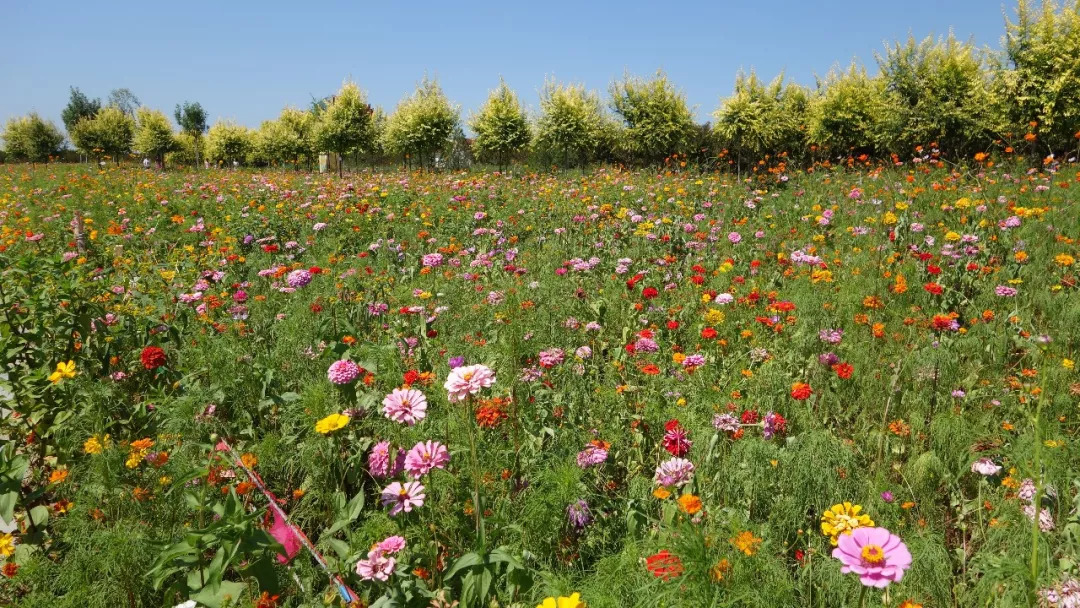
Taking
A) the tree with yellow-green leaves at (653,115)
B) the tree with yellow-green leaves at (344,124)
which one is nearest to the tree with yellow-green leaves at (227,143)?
the tree with yellow-green leaves at (344,124)

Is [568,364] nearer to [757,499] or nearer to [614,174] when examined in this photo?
[757,499]

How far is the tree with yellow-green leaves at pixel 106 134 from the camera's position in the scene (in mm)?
27547

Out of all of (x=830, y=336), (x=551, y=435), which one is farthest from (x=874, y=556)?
(x=830, y=336)

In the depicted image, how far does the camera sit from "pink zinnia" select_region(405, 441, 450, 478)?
158 cm

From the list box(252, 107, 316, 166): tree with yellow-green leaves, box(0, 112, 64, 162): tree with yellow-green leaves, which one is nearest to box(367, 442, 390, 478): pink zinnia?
box(252, 107, 316, 166): tree with yellow-green leaves

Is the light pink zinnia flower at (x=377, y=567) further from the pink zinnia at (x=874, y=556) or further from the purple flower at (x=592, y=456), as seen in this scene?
the pink zinnia at (x=874, y=556)

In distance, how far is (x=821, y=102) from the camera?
12781 millimetres

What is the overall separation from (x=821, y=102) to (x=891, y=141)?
1.99 metres

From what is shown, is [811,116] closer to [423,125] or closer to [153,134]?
[423,125]

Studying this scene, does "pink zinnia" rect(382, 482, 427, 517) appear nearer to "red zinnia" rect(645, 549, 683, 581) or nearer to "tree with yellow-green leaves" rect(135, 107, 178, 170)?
"red zinnia" rect(645, 549, 683, 581)

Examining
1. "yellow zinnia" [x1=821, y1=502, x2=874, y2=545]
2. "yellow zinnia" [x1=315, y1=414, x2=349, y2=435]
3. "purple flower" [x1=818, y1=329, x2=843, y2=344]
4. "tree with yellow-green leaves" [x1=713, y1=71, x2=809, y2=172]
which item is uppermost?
"tree with yellow-green leaves" [x1=713, y1=71, x2=809, y2=172]

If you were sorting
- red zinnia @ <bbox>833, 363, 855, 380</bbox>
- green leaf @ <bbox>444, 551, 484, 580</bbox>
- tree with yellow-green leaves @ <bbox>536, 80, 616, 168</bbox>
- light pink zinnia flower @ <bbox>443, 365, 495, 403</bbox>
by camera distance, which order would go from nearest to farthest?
1. green leaf @ <bbox>444, 551, 484, 580</bbox>
2. light pink zinnia flower @ <bbox>443, 365, 495, 403</bbox>
3. red zinnia @ <bbox>833, 363, 855, 380</bbox>
4. tree with yellow-green leaves @ <bbox>536, 80, 616, 168</bbox>

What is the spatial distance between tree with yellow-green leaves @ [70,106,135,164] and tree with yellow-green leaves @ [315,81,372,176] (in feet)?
48.0

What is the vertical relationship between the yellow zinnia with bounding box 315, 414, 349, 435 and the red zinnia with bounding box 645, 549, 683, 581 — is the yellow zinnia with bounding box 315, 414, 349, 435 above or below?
above
